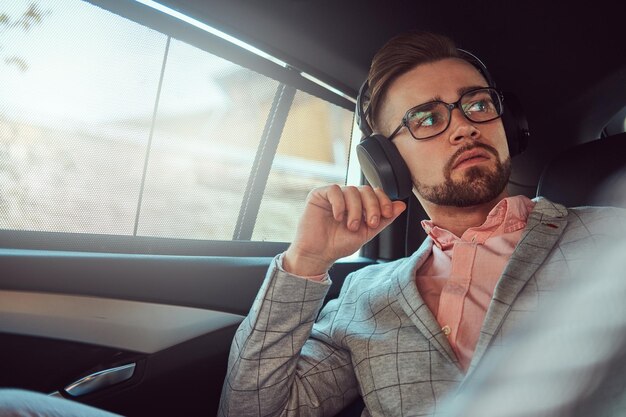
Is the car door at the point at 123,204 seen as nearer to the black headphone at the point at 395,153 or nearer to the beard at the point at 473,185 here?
the black headphone at the point at 395,153

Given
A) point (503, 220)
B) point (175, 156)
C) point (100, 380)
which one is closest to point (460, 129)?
point (503, 220)

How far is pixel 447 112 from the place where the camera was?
4.47 feet

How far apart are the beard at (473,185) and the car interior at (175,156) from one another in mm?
439

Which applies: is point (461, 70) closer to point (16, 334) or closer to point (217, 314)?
point (217, 314)

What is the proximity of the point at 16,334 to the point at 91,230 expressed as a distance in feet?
1.14

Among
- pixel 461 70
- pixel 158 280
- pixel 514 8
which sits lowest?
pixel 158 280

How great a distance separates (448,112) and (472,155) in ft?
0.52

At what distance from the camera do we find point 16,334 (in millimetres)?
1057

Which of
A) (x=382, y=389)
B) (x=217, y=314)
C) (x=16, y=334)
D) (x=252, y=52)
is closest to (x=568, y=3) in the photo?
(x=252, y=52)

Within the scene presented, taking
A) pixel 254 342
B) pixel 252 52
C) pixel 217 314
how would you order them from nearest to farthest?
pixel 254 342 < pixel 217 314 < pixel 252 52

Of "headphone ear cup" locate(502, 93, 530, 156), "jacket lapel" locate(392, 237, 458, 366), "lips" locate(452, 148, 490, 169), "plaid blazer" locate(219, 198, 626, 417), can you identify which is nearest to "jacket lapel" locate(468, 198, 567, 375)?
"plaid blazer" locate(219, 198, 626, 417)

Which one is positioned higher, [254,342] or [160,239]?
[160,239]

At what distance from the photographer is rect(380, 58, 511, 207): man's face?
1305mm

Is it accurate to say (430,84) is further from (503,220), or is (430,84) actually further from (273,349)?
(273,349)
